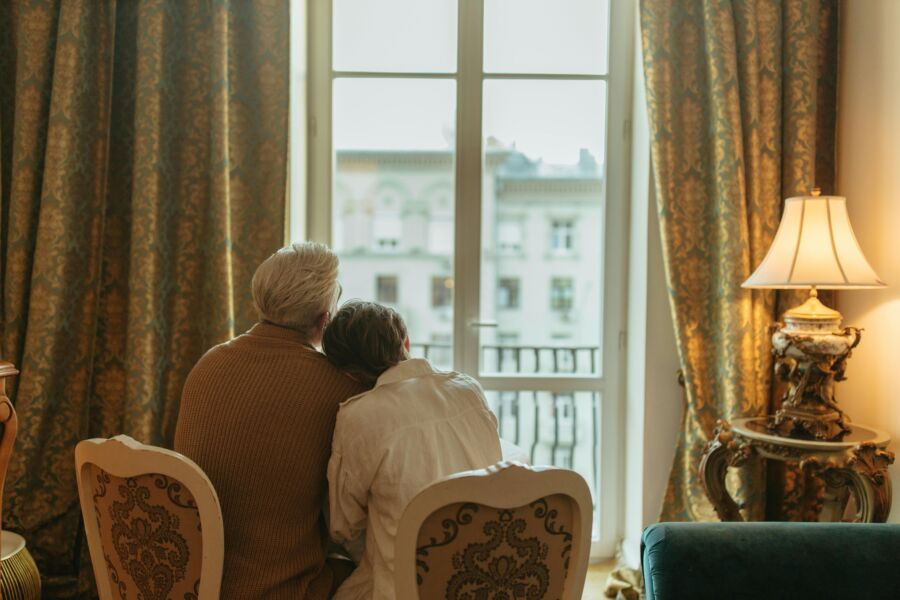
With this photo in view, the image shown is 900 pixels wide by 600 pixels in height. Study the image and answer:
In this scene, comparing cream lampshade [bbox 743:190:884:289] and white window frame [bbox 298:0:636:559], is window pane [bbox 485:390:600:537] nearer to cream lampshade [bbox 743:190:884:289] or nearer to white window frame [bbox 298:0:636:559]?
white window frame [bbox 298:0:636:559]

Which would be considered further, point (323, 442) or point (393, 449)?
point (323, 442)

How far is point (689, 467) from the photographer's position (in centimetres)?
262

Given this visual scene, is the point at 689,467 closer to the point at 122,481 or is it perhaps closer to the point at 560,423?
the point at 560,423

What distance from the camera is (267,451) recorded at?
157cm

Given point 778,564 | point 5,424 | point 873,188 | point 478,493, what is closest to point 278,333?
point 478,493

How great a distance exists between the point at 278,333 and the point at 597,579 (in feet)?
5.96

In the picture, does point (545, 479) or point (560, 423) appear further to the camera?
point (560, 423)

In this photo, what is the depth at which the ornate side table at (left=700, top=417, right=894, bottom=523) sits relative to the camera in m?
2.04

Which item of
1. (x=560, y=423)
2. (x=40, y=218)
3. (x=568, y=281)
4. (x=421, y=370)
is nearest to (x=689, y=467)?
(x=560, y=423)

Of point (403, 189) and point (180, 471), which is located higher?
point (403, 189)

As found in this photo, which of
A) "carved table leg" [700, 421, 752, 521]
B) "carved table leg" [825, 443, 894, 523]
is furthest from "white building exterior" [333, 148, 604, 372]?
"carved table leg" [825, 443, 894, 523]

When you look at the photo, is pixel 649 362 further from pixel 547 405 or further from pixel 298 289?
pixel 298 289

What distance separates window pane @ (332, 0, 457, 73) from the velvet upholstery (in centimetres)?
206

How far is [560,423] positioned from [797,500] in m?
0.91
